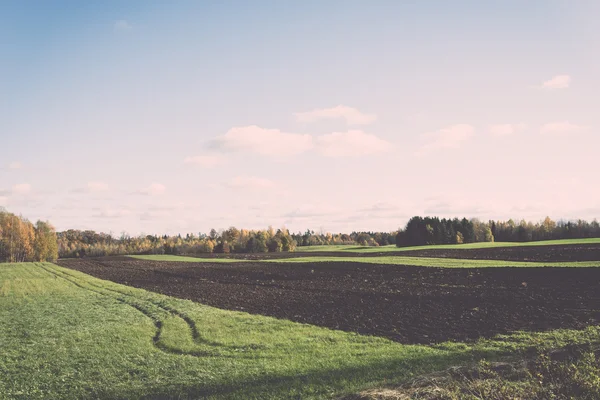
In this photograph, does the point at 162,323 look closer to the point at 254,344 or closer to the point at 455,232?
the point at 254,344

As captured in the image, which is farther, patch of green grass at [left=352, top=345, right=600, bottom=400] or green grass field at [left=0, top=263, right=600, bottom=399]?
green grass field at [left=0, top=263, right=600, bottom=399]

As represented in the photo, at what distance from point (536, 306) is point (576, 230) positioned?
112400mm

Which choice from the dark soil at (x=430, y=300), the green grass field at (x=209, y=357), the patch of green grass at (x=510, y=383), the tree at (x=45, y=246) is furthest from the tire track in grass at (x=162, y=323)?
the tree at (x=45, y=246)

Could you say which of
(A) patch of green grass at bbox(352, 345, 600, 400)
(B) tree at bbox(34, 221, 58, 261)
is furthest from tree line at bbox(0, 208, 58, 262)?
(A) patch of green grass at bbox(352, 345, 600, 400)

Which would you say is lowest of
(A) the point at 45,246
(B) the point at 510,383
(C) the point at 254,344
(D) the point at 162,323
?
(D) the point at 162,323

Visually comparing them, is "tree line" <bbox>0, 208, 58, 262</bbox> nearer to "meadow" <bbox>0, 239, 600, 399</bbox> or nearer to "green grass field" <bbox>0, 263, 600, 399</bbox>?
"meadow" <bbox>0, 239, 600, 399</bbox>

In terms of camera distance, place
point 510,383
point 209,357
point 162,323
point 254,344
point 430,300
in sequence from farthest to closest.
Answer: point 430,300
point 162,323
point 254,344
point 209,357
point 510,383

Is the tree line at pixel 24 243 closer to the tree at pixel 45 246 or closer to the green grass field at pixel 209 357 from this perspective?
the tree at pixel 45 246

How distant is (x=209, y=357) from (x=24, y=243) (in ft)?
384

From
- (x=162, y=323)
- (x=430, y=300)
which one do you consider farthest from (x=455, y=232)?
(x=162, y=323)

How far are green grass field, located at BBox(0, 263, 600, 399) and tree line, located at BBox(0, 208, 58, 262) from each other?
10037 centimetres

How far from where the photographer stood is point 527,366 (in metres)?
10.4

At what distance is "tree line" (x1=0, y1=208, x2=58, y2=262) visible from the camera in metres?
110

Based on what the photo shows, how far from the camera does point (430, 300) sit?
23844 millimetres
